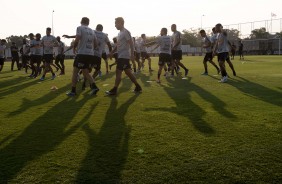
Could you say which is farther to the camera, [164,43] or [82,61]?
[164,43]

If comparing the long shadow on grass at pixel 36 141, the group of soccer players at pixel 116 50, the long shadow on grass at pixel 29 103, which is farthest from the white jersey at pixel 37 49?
the long shadow on grass at pixel 36 141

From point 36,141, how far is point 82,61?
4791 mm

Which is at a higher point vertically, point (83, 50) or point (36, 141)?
point (83, 50)

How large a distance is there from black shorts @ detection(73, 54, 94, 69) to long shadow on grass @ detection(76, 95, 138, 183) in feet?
11.4

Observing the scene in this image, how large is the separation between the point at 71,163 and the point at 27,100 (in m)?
5.14

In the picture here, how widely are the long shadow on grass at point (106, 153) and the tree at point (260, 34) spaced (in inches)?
3060

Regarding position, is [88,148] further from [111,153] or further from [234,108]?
[234,108]

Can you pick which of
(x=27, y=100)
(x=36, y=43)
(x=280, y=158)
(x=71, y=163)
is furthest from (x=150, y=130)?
(x=36, y=43)

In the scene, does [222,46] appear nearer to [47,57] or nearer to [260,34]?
[47,57]

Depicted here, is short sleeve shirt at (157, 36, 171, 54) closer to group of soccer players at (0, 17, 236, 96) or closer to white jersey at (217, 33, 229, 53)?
group of soccer players at (0, 17, 236, 96)

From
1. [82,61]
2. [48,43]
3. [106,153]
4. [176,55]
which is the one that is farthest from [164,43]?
[106,153]

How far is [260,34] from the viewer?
7638 centimetres

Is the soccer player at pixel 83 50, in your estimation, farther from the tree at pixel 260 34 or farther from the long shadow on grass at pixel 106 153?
the tree at pixel 260 34

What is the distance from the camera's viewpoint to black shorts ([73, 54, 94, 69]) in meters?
8.79
